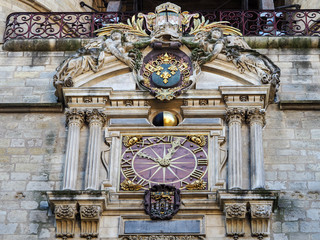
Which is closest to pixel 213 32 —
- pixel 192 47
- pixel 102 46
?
pixel 192 47

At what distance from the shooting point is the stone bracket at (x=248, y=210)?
15.9 m

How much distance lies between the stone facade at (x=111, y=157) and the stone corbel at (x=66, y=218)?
0.05ft

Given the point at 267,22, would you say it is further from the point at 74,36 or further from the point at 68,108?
the point at 68,108

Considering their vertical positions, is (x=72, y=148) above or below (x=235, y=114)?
below

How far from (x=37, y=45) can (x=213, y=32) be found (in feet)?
9.27

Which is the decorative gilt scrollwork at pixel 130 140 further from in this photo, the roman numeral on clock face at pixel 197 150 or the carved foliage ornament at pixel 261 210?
the carved foliage ornament at pixel 261 210

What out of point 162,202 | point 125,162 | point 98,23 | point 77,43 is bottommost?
point 162,202

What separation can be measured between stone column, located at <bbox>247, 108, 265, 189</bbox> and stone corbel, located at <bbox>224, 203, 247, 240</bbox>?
473 mm

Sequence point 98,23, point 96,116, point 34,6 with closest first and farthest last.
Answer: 1. point 96,116
2. point 98,23
3. point 34,6

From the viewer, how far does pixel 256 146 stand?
16.7 metres

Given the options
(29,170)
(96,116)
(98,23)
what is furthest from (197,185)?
(98,23)

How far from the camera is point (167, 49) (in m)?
18.1

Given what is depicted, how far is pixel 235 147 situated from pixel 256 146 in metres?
0.30

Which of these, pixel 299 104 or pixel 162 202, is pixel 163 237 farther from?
pixel 299 104
